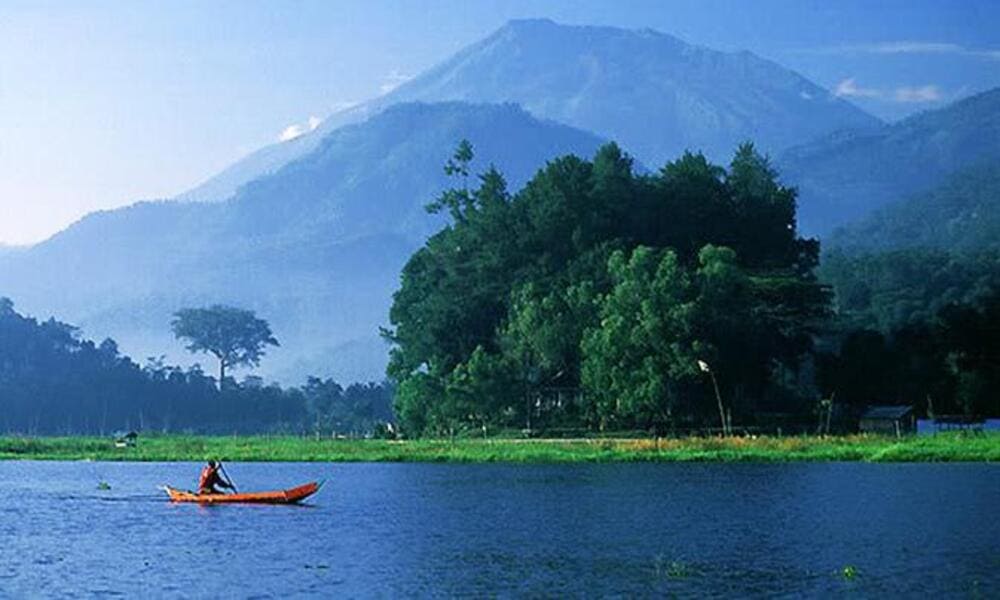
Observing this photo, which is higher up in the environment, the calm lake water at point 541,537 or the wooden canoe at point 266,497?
the wooden canoe at point 266,497

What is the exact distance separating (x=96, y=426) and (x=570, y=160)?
7632cm

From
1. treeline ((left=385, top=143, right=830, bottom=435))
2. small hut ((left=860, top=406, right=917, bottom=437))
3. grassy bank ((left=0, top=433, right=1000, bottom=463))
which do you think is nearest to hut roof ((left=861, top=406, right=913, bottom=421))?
small hut ((left=860, top=406, right=917, bottom=437))

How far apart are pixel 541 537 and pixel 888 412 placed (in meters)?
58.0

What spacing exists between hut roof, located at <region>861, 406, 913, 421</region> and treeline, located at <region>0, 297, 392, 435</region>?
68.4 meters

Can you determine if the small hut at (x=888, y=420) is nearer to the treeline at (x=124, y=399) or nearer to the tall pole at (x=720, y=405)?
the tall pole at (x=720, y=405)

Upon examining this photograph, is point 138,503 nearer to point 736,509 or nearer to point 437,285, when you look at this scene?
point 736,509

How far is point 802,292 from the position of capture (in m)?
100

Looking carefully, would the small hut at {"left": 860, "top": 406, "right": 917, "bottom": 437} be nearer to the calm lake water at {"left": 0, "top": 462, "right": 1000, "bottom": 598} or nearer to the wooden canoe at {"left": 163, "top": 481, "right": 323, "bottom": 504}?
the calm lake water at {"left": 0, "top": 462, "right": 1000, "bottom": 598}

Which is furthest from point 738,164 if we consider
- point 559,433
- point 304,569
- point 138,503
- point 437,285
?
point 304,569

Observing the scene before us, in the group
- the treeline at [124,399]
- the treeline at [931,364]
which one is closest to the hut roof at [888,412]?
the treeline at [931,364]

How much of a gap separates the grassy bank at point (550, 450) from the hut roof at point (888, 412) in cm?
1759

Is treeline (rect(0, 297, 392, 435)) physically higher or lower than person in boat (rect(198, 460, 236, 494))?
higher

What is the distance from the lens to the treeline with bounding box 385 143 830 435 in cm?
8869

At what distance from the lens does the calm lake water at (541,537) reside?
118 ft
